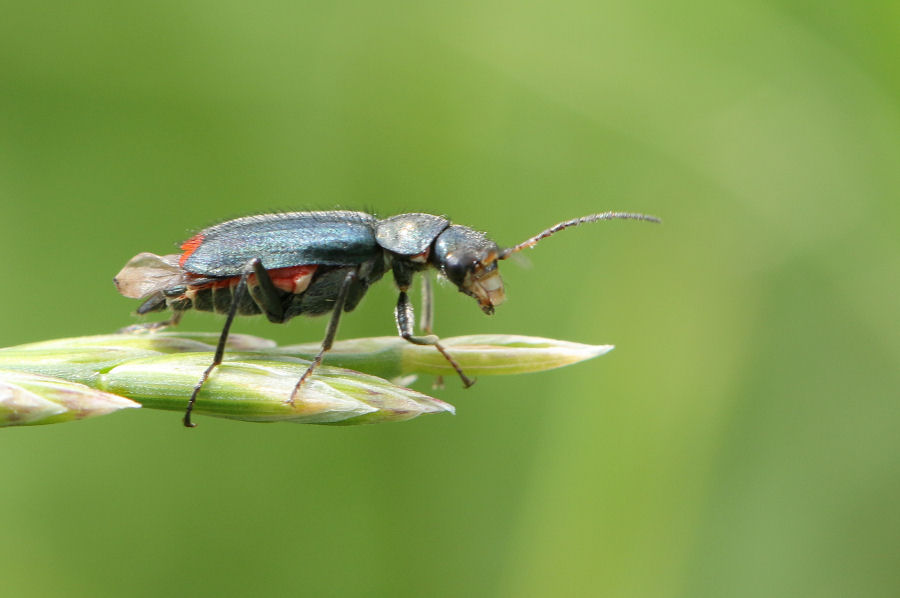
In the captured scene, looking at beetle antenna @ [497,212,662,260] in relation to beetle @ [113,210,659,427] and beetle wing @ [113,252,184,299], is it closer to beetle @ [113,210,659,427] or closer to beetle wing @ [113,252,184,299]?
beetle @ [113,210,659,427]

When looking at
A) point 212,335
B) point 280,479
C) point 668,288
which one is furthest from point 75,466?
point 668,288

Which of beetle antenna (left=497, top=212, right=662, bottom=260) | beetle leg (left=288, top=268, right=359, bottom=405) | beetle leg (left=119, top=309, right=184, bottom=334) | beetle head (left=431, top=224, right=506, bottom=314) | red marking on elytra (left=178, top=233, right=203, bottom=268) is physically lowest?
beetle leg (left=119, top=309, right=184, bottom=334)

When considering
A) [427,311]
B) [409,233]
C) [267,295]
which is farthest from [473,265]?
[267,295]

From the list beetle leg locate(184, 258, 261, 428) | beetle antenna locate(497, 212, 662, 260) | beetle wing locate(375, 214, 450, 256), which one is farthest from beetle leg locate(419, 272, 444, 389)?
beetle leg locate(184, 258, 261, 428)

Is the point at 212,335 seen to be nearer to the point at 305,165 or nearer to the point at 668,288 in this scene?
the point at 305,165

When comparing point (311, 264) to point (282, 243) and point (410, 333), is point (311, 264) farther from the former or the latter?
point (410, 333)

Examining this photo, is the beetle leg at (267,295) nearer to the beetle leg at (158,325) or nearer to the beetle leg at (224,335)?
the beetle leg at (224,335)
